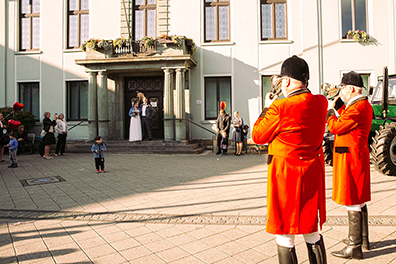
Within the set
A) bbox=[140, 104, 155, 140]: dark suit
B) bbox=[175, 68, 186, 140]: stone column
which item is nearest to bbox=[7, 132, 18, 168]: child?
bbox=[140, 104, 155, 140]: dark suit

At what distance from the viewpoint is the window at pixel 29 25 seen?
19000 millimetres

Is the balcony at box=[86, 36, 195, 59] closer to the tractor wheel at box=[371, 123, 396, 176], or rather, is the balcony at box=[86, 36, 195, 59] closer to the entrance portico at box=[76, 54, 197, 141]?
the entrance portico at box=[76, 54, 197, 141]

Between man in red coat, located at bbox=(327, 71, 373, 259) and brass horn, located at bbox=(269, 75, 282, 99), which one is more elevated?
brass horn, located at bbox=(269, 75, 282, 99)

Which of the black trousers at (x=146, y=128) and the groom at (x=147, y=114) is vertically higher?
the groom at (x=147, y=114)

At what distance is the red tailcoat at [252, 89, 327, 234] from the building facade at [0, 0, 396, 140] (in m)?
12.9

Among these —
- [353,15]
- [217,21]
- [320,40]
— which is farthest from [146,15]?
[353,15]

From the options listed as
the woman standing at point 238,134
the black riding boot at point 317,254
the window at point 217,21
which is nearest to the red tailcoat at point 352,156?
the black riding boot at point 317,254

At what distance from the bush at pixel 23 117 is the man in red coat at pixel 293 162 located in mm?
17308

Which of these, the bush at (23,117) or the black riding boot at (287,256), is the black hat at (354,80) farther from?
the bush at (23,117)

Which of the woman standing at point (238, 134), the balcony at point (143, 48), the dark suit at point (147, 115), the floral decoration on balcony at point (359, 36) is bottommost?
the woman standing at point (238, 134)

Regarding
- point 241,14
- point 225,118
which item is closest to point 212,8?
point 241,14

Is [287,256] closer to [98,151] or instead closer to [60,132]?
[98,151]

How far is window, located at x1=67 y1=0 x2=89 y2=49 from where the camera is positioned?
1848cm

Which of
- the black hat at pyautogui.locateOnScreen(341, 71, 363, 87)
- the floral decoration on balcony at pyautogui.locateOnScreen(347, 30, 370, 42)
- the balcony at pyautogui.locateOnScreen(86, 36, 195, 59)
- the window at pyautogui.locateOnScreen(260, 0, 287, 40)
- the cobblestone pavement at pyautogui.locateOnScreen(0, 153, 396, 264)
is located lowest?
the cobblestone pavement at pyautogui.locateOnScreen(0, 153, 396, 264)
